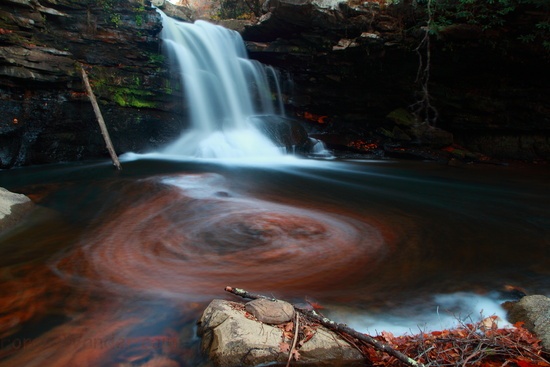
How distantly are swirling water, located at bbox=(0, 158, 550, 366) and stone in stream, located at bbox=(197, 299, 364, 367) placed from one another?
0.62 feet

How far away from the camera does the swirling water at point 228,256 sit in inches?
109

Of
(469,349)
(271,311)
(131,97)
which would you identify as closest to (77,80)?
(131,97)

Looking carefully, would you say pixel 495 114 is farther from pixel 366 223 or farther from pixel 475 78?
pixel 366 223

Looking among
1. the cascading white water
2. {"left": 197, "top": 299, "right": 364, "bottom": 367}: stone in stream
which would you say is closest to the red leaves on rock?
{"left": 197, "top": 299, "right": 364, "bottom": 367}: stone in stream

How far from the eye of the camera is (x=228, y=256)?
4.05m

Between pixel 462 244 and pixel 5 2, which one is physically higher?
pixel 5 2

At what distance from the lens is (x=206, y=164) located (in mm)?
9766

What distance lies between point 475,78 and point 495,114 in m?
1.59

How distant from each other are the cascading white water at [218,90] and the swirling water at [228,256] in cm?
350

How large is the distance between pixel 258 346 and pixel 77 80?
9489mm

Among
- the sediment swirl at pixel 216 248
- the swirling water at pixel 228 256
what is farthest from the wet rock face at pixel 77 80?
the sediment swirl at pixel 216 248

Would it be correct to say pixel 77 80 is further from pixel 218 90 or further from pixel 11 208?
pixel 11 208

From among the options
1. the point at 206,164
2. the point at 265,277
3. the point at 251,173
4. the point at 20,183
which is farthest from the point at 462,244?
the point at 20,183

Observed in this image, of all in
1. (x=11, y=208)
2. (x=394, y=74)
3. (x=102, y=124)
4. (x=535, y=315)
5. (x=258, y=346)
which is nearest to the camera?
(x=258, y=346)
